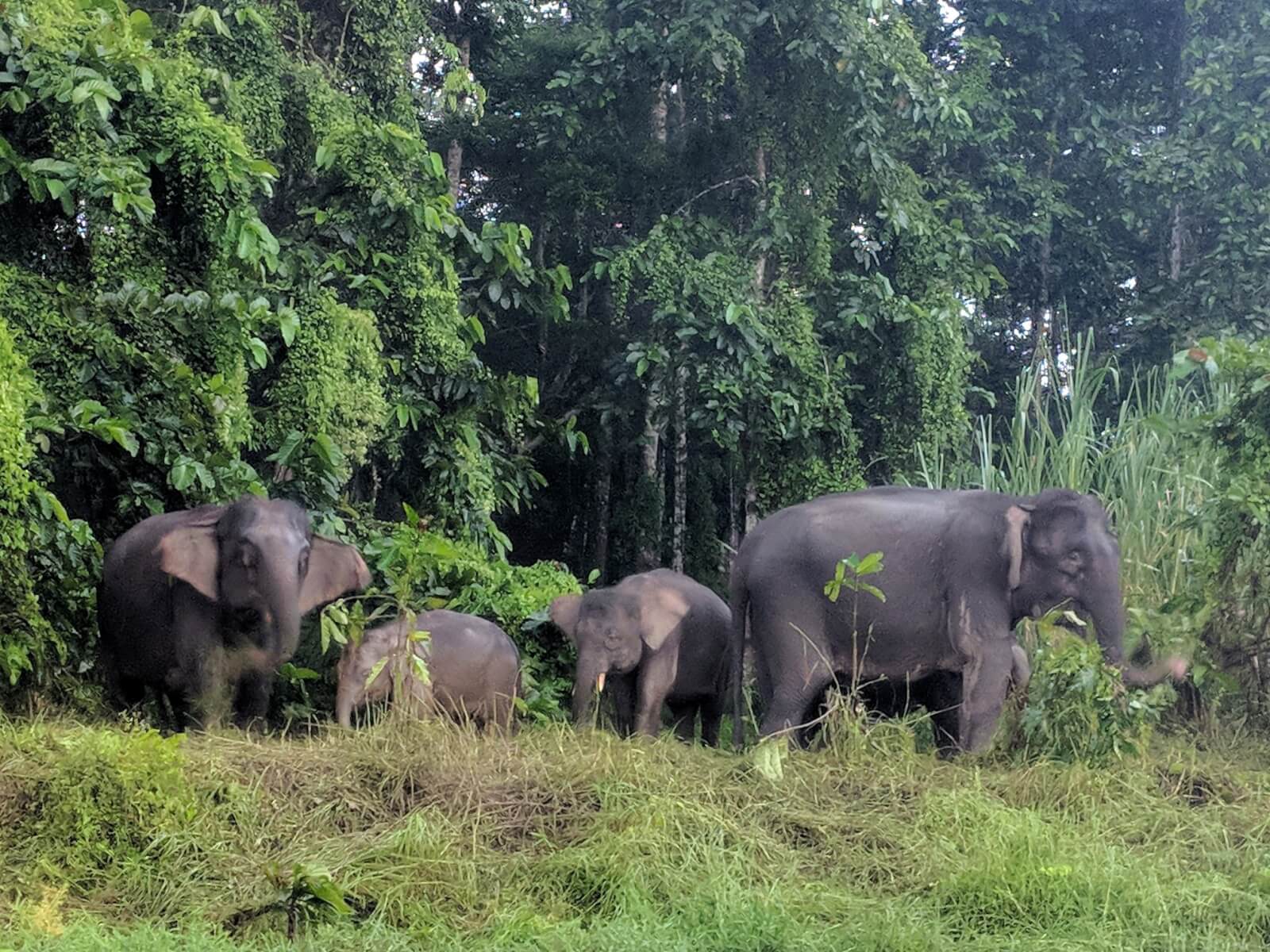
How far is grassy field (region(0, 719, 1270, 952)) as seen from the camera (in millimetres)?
4047

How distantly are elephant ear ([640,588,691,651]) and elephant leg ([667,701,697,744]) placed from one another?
1.89 feet

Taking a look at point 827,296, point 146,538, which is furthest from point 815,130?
point 146,538

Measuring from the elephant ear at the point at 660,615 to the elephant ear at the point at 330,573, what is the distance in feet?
4.10

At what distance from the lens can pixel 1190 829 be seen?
5098mm

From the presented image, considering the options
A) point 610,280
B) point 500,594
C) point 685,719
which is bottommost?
point 685,719

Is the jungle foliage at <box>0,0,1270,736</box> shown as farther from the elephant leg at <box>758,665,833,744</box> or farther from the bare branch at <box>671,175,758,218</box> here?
the elephant leg at <box>758,665,833,744</box>

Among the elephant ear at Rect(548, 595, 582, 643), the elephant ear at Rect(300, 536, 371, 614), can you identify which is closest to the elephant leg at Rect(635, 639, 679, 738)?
the elephant ear at Rect(548, 595, 582, 643)

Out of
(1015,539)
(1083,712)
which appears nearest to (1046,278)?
(1015,539)

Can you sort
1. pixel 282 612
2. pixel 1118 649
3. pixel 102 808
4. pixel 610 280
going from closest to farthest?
pixel 102 808, pixel 282 612, pixel 1118 649, pixel 610 280

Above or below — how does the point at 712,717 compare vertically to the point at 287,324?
below

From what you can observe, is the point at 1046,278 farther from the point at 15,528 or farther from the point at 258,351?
the point at 15,528

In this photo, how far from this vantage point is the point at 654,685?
23.7 ft

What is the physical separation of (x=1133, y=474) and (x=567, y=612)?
3.31m

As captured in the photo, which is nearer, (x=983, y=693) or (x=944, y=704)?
(x=983, y=693)
